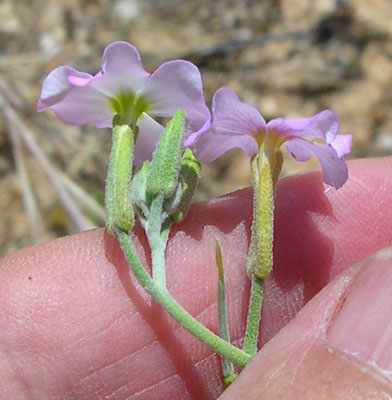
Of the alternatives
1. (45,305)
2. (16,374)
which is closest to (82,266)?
(45,305)

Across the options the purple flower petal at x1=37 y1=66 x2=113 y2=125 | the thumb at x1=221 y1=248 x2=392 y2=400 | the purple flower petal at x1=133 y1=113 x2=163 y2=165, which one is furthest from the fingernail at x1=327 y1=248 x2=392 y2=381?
the purple flower petal at x1=37 y1=66 x2=113 y2=125

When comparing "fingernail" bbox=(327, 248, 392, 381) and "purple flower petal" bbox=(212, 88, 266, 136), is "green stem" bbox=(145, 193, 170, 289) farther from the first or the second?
"fingernail" bbox=(327, 248, 392, 381)

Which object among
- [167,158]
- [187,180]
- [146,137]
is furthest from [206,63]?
[167,158]

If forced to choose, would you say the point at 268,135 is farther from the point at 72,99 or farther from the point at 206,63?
the point at 206,63

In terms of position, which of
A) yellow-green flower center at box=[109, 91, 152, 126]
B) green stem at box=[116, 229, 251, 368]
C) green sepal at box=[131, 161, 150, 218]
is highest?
yellow-green flower center at box=[109, 91, 152, 126]

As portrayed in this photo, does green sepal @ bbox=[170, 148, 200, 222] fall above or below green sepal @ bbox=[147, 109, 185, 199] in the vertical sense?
below

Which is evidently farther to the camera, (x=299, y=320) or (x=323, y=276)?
(x=323, y=276)

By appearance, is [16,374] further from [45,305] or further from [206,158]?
[206,158]
